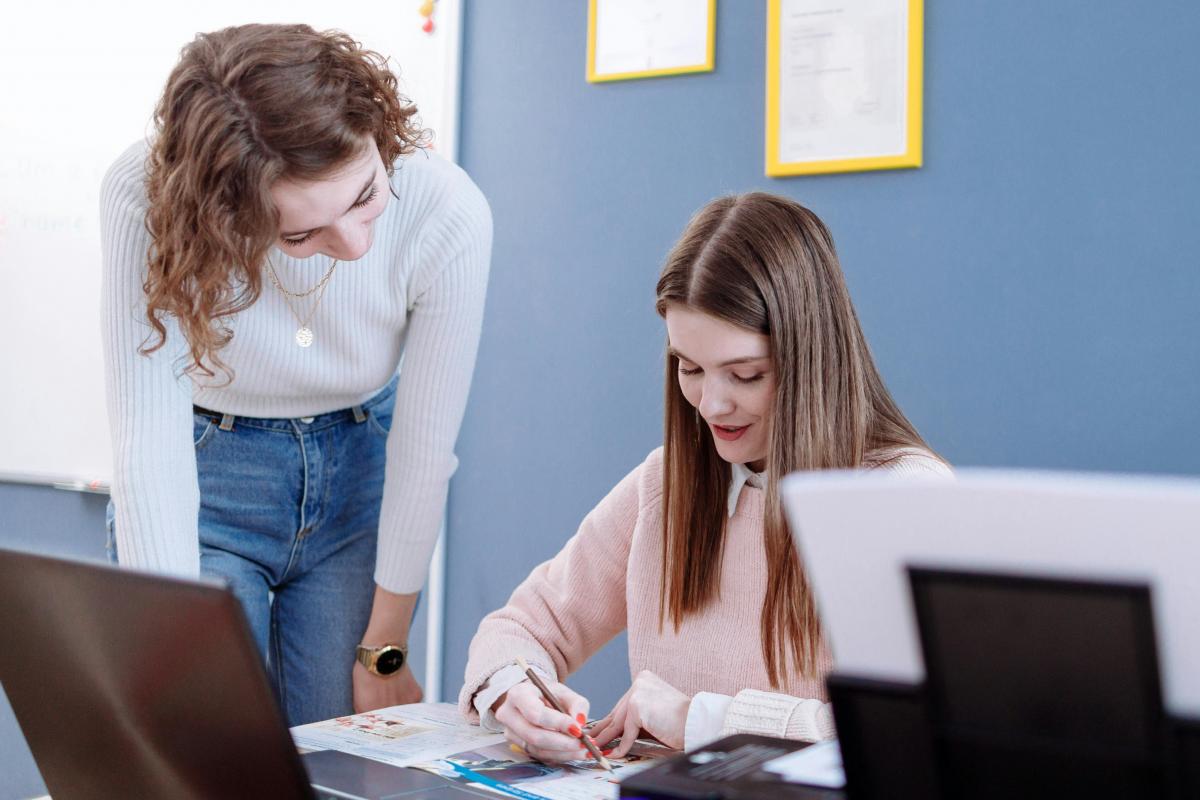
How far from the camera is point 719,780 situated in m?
0.69

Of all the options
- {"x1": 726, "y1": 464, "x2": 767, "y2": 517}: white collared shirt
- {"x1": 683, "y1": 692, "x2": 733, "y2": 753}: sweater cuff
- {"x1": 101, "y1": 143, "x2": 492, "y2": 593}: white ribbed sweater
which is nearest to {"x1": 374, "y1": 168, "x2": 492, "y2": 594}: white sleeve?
{"x1": 101, "y1": 143, "x2": 492, "y2": 593}: white ribbed sweater

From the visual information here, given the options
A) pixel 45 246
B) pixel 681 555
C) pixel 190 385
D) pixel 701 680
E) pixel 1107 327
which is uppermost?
pixel 45 246

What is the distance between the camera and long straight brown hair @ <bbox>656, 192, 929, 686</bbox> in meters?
1.28

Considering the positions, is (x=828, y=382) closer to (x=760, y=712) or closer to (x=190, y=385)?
(x=760, y=712)

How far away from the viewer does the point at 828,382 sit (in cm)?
129

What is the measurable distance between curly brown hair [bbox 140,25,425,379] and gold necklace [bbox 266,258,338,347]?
17 centimetres

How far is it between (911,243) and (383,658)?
101cm

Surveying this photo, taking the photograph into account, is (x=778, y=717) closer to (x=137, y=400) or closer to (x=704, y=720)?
(x=704, y=720)

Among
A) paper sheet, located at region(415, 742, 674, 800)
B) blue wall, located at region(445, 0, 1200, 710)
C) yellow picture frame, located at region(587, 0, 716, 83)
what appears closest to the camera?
paper sheet, located at region(415, 742, 674, 800)

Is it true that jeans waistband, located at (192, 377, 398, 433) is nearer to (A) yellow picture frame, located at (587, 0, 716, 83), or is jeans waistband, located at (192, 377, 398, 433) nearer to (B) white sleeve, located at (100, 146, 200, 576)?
(B) white sleeve, located at (100, 146, 200, 576)

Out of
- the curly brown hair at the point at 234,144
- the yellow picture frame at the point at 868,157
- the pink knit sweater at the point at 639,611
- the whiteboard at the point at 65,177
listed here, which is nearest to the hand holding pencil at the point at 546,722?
the pink knit sweater at the point at 639,611

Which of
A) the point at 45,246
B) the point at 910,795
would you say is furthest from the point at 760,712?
the point at 45,246

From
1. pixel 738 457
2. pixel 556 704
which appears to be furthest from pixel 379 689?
pixel 738 457

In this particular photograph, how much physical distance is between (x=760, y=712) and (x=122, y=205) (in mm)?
853
